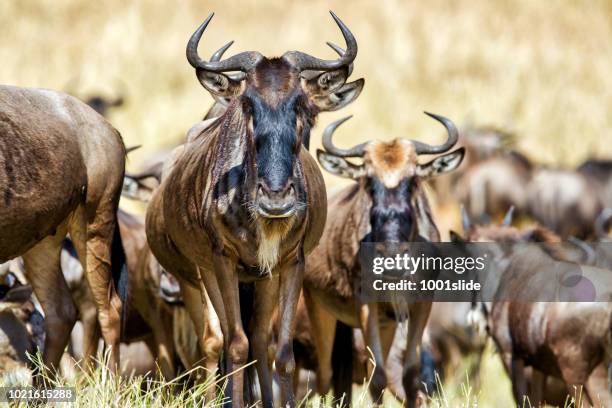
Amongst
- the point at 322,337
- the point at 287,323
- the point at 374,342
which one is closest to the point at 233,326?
the point at 287,323

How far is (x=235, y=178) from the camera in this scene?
7.46 m

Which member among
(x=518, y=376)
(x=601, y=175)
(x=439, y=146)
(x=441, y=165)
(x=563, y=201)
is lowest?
(x=563, y=201)

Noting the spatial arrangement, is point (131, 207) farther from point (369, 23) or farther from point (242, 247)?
point (369, 23)

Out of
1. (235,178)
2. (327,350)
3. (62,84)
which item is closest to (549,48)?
(62,84)

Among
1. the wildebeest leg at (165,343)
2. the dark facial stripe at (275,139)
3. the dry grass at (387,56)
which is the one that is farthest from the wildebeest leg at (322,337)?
the dry grass at (387,56)

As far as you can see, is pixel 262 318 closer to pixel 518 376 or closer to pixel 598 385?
pixel 598 385

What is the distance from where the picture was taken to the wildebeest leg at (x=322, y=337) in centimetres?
1116

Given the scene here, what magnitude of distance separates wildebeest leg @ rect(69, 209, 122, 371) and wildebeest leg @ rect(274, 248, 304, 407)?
4.22ft

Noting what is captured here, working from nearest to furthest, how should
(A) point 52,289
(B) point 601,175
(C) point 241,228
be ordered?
1. (C) point 241,228
2. (A) point 52,289
3. (B) point 601,175

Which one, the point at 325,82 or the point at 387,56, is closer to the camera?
the point at 325,82

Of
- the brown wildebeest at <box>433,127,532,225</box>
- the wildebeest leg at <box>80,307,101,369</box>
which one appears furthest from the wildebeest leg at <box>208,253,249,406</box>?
the brown wildebeest at <box>433,127,532,225</box>

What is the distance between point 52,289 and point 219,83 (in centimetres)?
199

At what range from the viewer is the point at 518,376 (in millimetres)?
10547

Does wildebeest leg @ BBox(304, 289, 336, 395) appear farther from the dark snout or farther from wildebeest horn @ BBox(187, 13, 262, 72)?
the dark snout
